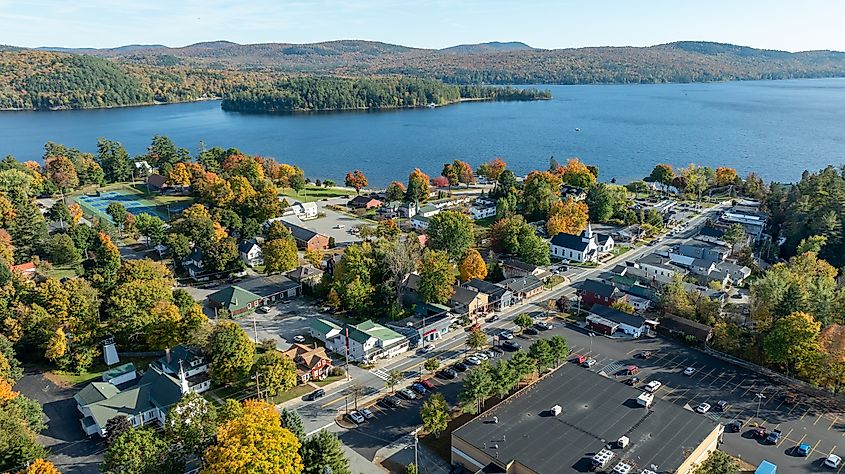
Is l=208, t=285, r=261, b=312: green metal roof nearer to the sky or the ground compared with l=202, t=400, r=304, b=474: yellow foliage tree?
nearer to the ground

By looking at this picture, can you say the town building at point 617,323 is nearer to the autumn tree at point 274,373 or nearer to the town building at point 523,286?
the town building at point 523,286

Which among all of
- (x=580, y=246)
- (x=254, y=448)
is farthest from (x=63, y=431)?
(x=580, y=246)

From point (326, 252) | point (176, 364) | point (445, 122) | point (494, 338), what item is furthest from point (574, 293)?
point (445, 122)

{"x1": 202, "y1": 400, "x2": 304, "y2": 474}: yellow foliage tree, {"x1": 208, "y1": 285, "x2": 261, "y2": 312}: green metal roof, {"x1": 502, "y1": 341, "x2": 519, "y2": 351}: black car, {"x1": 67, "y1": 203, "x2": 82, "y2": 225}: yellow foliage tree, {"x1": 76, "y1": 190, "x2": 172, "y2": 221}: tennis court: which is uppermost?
{"x1": 67, "y1": 203, "x2": 82, "y2": 225}: yellow foliage tree

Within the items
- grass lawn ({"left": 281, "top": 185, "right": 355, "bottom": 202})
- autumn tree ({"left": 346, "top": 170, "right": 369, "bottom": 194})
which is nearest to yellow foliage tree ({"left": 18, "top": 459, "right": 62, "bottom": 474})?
grass lawn ({"left": 281, "top": 185, "right": 355, "bottom": 202})

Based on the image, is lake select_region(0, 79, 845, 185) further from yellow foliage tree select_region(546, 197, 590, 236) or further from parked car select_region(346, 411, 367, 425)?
parked car select_region(346, 411, 367, 425)

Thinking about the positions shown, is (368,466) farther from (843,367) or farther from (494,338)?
(843,367)

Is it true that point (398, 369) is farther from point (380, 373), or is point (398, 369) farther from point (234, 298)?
point (234, 298)
